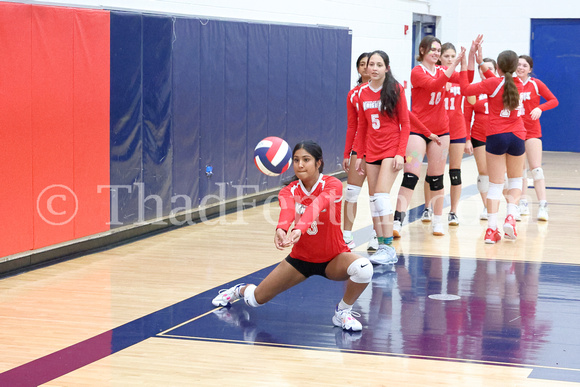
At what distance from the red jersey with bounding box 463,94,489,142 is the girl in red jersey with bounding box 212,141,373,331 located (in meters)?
4.33

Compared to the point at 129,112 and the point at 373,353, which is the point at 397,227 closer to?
the point at 129,112

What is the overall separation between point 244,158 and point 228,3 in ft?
6.57

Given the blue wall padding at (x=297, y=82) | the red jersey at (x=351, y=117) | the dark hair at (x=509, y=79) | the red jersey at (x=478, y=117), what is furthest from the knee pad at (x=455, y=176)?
the blue wall padding at (x=297, y=82)

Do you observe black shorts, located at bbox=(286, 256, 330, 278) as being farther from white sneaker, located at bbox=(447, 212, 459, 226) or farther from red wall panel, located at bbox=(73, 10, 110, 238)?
white sneaker, located at bbox=(447, 212, 459, 226)

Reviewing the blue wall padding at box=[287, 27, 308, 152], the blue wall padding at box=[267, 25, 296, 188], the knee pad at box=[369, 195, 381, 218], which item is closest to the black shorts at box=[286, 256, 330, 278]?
the knee pad at box=[369, 195, 381, 218]

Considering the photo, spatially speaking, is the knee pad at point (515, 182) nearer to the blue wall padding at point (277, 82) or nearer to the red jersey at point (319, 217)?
the red jersey at point (319, 217)

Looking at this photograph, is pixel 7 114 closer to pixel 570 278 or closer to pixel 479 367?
pixel 479 367

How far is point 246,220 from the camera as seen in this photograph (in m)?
9.36

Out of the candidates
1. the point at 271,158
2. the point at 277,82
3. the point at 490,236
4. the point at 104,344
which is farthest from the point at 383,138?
the point at 277,82

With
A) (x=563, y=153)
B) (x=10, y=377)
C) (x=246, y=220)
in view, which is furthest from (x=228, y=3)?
(x=563, y=153)

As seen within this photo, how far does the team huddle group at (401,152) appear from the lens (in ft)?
17.0

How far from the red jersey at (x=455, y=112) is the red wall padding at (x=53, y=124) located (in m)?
3.46

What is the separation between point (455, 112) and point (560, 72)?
10.7 metres

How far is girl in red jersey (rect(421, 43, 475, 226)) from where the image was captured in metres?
8.56
